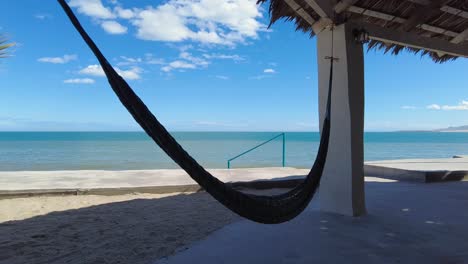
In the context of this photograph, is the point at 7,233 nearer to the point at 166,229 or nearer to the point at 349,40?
the point at 166,229

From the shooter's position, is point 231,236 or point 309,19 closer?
point 231,236

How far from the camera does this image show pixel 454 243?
1917mm

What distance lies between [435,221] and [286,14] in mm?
1958

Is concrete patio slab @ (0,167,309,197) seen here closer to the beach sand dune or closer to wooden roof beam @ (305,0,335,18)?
the beach sand dune

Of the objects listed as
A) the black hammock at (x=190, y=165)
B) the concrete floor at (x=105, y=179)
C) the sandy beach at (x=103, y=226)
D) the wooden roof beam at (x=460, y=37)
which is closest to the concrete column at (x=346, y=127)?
the sandy beach at (x=103, y=226)

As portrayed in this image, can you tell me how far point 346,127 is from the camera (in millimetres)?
2477

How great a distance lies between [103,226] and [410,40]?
2.87 metres

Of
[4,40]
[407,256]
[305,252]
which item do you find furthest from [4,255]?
[407,256]

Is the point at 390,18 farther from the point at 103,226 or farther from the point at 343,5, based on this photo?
the point at 103,226

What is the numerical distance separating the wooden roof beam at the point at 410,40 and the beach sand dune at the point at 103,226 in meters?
1.85

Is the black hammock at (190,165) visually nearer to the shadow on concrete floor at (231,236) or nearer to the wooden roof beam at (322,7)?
the shadow on concrete floor at (231,236)

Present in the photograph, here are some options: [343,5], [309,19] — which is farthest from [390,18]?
[309,19]

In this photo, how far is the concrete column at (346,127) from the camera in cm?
246

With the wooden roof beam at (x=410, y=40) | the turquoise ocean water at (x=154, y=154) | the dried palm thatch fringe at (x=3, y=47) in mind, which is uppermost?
the wooden roof beam at (x=410, y=40)
